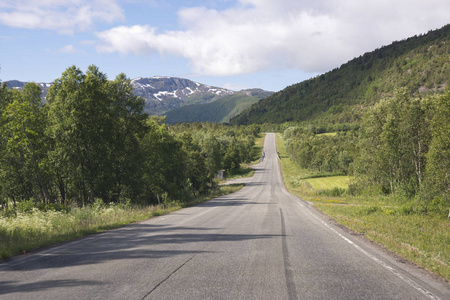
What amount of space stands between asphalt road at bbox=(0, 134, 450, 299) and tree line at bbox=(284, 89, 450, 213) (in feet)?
59.7

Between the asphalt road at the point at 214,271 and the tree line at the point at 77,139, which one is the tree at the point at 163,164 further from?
the asphalt road at the point at 214,271

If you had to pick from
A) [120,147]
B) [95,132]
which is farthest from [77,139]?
[120,147]

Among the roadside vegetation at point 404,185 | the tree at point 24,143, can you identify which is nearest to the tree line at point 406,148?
the roadside vegetation at point 404,185

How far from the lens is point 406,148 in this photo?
3191cm

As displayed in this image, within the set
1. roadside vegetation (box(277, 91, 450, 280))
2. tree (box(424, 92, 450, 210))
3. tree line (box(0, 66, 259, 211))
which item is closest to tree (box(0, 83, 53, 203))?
tree line (box(0, 66, 259, 211))

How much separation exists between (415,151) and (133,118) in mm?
33123

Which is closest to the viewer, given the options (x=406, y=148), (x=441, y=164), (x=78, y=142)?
(x=441, y=164)

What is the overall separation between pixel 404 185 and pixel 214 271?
34027mm

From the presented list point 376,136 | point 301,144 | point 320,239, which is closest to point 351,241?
point 320,239

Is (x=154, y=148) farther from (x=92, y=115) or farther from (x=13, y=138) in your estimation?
(x=13, y=138)

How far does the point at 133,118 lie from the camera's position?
28750 mm

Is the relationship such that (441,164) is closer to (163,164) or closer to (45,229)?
(45,229)

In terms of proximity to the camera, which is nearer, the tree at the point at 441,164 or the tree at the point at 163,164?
the tree at the point at 441,164

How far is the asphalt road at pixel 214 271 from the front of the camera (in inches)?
180
